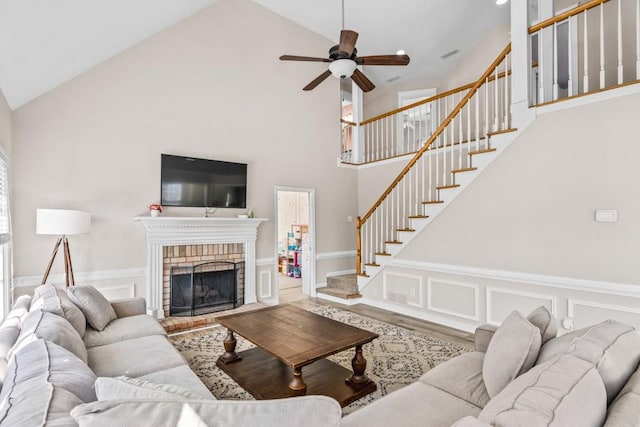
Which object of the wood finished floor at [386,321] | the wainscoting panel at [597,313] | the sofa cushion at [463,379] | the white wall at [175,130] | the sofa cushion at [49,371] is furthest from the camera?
the wood finished floor at [386,321]

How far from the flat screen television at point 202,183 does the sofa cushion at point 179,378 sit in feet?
10.2

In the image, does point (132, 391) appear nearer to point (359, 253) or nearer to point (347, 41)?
point (347, 41)

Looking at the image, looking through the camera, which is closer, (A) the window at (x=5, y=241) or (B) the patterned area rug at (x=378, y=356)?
(B) the patterned area rug at (x=378, y=356)

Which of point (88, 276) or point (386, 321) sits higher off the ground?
point (88, 276)

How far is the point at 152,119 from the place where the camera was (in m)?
4.72

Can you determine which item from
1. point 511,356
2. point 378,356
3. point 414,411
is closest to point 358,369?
point 378,356

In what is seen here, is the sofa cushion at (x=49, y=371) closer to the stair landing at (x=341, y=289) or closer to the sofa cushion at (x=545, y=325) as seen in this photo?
the sofa cushion at (x=545, y=325)

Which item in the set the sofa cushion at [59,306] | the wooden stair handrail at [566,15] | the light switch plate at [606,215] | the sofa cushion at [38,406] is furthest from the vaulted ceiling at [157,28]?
the light switch plate at [606,215]

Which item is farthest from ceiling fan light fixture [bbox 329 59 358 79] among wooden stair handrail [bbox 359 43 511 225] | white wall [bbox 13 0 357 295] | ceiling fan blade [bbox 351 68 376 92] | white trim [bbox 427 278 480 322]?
white trim [bbox 427 278 480 322]

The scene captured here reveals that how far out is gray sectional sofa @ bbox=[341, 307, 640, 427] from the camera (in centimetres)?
109

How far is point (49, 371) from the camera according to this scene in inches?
55.5

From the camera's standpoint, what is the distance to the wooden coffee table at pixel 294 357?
2555mm

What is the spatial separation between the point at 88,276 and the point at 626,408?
5.11 m

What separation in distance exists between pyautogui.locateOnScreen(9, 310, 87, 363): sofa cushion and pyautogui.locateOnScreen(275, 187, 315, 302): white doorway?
383cm
